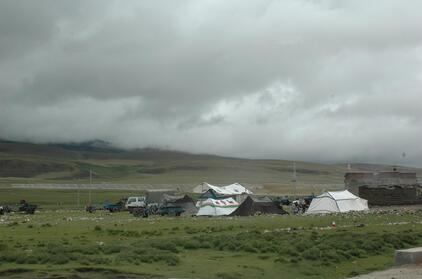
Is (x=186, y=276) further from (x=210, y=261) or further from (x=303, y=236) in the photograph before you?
(x=303, y=236)

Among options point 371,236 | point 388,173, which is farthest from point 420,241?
point 388,173

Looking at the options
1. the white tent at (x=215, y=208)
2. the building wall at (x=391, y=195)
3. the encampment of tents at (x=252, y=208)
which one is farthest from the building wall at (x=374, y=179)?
the encampment of tents at (x=252, y=208)

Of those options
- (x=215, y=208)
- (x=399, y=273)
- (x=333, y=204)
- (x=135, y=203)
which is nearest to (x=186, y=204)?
(x=215, y=208)

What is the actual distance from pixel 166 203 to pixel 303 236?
147 ft

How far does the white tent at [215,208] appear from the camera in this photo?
70188 millimetres

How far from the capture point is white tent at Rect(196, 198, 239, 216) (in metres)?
70.2

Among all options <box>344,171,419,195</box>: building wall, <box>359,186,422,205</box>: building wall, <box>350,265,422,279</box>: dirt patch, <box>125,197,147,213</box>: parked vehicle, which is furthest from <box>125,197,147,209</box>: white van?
<box>350,265,422,279</box>: dirt patch

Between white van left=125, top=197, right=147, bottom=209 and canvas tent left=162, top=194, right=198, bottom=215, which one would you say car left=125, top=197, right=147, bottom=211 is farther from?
canvas tent left=162, top=194, right=198, bottom=215

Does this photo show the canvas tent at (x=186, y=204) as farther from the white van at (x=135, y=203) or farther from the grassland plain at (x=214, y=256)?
the grassland plain at (x=214, y=256)

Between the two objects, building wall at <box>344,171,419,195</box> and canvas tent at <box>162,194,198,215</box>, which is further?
building wall at <box>344,171,419,195</box>

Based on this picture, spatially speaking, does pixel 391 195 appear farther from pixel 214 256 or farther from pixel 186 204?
pixel 214 256

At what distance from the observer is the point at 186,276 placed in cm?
2256

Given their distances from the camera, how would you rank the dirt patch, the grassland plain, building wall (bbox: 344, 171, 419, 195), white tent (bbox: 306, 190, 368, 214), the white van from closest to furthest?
the dirt patch
the grassland plain
white tent (bbox: 306, 190, 368, 214)
the white van
building wall (bbox: 344, 171, 419, 195)

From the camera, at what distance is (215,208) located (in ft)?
231
